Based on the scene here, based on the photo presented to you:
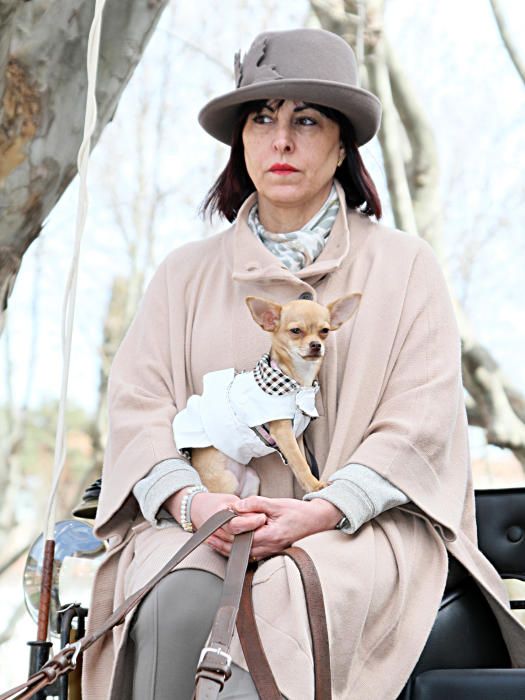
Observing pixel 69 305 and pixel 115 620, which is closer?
pixel 115 620

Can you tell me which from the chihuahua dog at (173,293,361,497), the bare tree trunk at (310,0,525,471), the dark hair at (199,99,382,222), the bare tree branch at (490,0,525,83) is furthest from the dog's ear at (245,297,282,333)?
the bare tree branch at (490,0,525,83)

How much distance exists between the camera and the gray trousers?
6.20 feet

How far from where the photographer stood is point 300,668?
1.86 metres

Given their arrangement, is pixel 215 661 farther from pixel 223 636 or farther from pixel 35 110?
pixel 35 110

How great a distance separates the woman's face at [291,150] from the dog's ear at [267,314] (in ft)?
0.98

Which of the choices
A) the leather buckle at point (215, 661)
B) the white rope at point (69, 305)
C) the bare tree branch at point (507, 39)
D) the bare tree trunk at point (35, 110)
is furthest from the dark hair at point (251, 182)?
the bare tree branch at point (507, 39)

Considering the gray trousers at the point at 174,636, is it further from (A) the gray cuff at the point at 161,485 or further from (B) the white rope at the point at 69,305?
(B) the white rope at the point at 69,305

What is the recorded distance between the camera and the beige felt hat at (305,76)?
2.38 metres

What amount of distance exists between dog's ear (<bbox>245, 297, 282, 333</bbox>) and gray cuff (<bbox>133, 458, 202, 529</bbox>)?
32cm

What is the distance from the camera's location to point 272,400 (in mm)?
2227

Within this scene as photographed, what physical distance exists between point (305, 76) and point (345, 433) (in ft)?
2.46

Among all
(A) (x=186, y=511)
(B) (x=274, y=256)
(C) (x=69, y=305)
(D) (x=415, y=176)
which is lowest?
(A) (x=186, y=511)

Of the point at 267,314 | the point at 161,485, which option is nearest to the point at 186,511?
the point at 161,485

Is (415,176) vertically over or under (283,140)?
over
